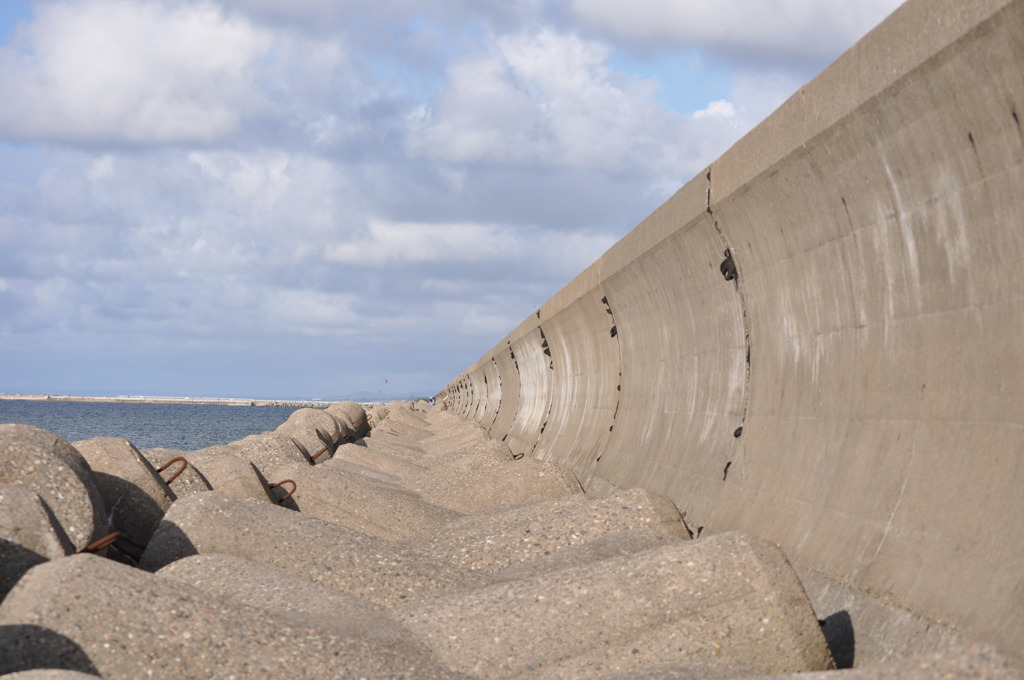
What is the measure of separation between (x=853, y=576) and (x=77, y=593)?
3253mm

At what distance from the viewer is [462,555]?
313 inches

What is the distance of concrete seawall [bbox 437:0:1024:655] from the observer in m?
4.25

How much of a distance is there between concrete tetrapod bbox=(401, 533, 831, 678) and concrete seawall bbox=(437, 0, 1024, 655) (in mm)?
337

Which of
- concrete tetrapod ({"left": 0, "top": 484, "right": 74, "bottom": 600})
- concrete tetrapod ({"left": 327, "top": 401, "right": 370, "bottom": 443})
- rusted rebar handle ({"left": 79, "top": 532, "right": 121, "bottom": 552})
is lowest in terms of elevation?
rusted rebar handle ({"left": 79, "top": 532, "right": 121, "bottom": 552})

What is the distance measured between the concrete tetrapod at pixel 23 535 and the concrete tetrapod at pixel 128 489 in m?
2.26

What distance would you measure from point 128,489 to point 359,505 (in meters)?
2.88

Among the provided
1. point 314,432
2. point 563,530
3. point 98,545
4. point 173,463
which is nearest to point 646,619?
point 563,530

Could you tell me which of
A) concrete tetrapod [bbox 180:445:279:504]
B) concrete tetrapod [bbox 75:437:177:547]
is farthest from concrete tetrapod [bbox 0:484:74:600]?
concrete tetrapod [bbox 180:445:279:504]

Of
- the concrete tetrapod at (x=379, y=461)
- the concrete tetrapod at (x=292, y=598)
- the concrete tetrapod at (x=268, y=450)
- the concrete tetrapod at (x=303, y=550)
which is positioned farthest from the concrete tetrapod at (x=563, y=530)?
the concrete tetrapod at (x=379, y=461)

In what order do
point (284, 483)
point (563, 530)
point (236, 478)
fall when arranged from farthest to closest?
point (284, 483), point (236, 478), point (563, 530)

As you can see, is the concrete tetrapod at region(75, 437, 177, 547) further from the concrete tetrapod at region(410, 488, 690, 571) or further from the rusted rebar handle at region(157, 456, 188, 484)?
the concrete tetrapod at region(410, 488, 690, 571)

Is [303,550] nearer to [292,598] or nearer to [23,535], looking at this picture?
[292,598]

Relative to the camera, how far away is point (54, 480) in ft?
21.4

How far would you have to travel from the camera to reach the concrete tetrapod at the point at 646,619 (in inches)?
194
